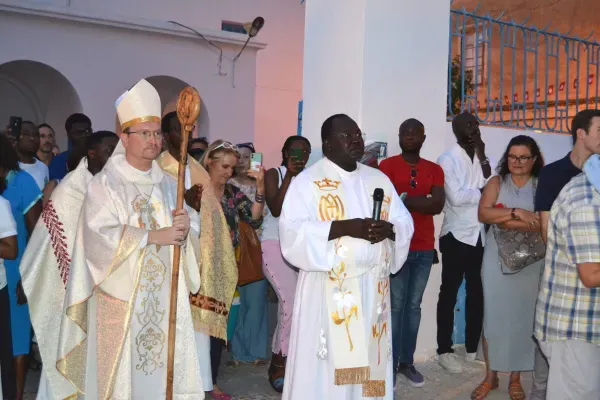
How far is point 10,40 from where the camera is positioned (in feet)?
34.2

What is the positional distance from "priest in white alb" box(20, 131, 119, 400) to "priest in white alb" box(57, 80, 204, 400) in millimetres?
490

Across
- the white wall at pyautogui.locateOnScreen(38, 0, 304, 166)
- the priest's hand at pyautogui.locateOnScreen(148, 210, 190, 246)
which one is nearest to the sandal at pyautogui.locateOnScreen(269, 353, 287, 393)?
the priest's hand at pyautogui.locateOnScreen(148, 210, 190, 246)

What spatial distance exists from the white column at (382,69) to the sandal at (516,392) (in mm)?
1073

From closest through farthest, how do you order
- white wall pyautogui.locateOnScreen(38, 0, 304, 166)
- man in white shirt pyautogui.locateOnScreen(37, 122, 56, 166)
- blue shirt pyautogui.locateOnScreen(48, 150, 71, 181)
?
blue shirt pyautogui.locateOnScreen(48, 150, 71, 181) < man in white shirt pyautogui.locateOnScreen(37, 122, 56, 166) < white wall pyautogui.locateOnScreen(38, 0, 304, 166)

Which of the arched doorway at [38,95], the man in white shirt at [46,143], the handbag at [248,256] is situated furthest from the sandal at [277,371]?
the arched doorway at [38,95]

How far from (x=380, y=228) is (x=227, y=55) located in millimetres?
9050

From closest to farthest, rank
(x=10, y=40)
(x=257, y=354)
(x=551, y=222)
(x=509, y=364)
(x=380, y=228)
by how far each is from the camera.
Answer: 1. (x=551, y=222)
2. (x=380, y=228)
3. (x=509, y=364)
4. (x=257, y=354)
5. (x=10, y=40)

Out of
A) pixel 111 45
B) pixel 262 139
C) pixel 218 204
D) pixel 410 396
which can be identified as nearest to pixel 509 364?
pixel 410 396

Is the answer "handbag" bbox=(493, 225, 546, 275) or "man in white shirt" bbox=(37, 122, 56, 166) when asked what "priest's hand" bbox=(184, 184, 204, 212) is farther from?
"man in white shirt" bbox=(37, 122, 56, 166)

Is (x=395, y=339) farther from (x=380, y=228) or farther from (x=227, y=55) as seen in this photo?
(x=227, y=55)

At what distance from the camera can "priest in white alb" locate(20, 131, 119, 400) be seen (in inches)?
177

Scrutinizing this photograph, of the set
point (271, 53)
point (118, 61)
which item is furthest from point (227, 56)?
point (271, 53)

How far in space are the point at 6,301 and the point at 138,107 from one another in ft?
5.04

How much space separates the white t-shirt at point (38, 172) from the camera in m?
6.25
